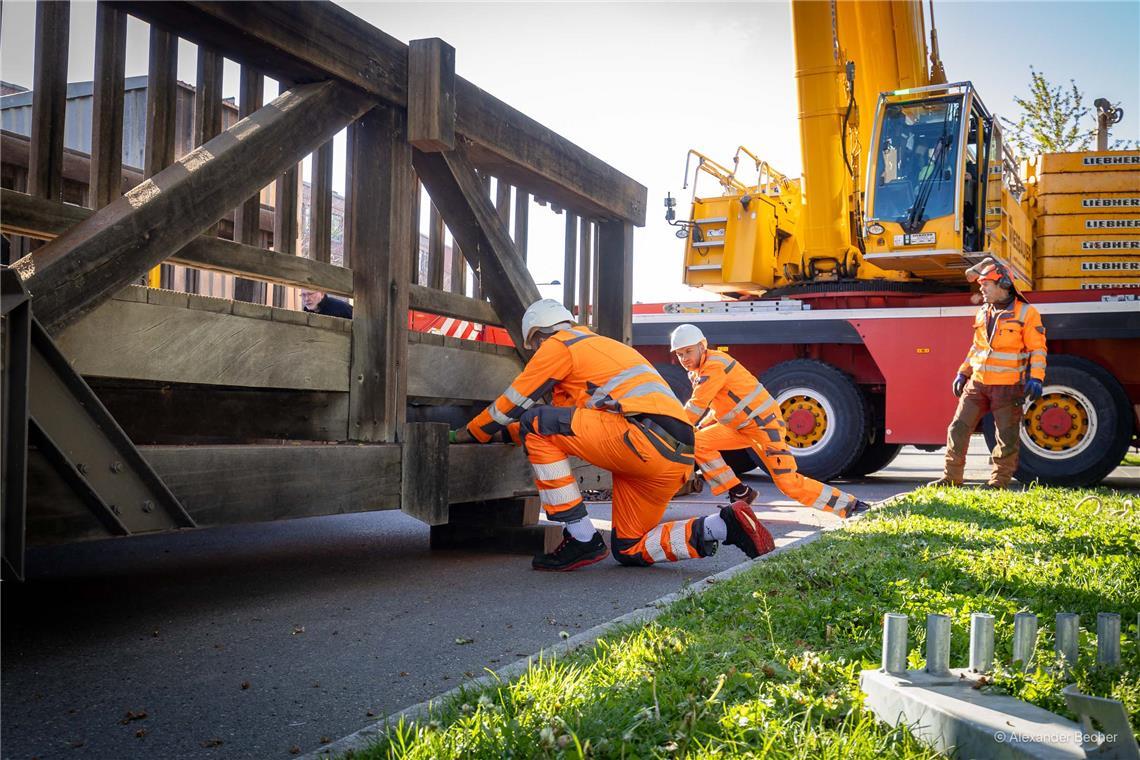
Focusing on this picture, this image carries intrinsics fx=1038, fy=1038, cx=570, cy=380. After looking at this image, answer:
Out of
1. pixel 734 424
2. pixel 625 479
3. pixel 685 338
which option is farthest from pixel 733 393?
pixel 625 479

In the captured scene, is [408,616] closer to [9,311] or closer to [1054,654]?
[9,311]

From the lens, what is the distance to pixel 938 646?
2.59 meters

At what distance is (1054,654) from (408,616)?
102 inches

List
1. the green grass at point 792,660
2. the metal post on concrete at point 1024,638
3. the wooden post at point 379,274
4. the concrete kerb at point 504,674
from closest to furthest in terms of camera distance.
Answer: the green grass at point 792,660 → the concrete kerb at point 504,674 → the metal post on concrete at point 1024,638 → the wooden post at point 379,274

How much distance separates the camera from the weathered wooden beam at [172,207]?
11.1 feet

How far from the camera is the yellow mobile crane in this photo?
33.7 feet

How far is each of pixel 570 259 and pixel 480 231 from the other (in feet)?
5.29

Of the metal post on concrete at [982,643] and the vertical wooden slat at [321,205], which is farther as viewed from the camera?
the vertical wooden slat at [321,205]

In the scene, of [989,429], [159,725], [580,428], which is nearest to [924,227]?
[989,429]

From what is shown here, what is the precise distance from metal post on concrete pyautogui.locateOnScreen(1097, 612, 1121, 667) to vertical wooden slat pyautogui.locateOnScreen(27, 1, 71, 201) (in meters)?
3.63

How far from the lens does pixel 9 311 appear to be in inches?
112

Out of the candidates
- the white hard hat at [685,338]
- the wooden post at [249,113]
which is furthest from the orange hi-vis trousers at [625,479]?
the white hard hat at [685,338]

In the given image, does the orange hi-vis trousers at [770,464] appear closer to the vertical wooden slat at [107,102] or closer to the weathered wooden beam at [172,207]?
the weathered wooden beam at [172,207]

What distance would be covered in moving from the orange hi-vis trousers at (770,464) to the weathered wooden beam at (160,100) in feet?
14.9
